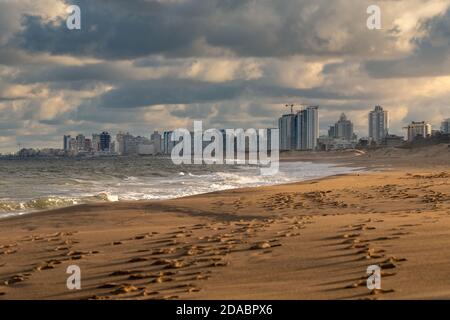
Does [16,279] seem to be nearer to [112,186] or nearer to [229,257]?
[229,257]

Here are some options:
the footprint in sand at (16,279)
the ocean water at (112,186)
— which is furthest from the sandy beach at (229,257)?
the ocean water at (112,186)

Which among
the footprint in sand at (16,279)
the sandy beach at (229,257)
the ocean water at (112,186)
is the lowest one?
the ocean water at (112,186)

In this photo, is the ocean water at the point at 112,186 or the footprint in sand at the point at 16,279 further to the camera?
the ocean water at the point at 112,186

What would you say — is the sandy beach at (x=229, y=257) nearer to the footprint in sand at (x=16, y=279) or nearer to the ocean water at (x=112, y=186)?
the footprint in sand at (x=16, y=279)

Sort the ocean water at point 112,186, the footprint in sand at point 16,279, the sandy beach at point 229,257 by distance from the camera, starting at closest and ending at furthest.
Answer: the sandy beach at point 229,257 < the footprint in sand at point 16,279 < the ocean water at point 112,186

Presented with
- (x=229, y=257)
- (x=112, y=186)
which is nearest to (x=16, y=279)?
(x=229, y=257)

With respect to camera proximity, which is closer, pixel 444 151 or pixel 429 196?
pixel 429 196

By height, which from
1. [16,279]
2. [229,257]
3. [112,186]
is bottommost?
[112,186]
